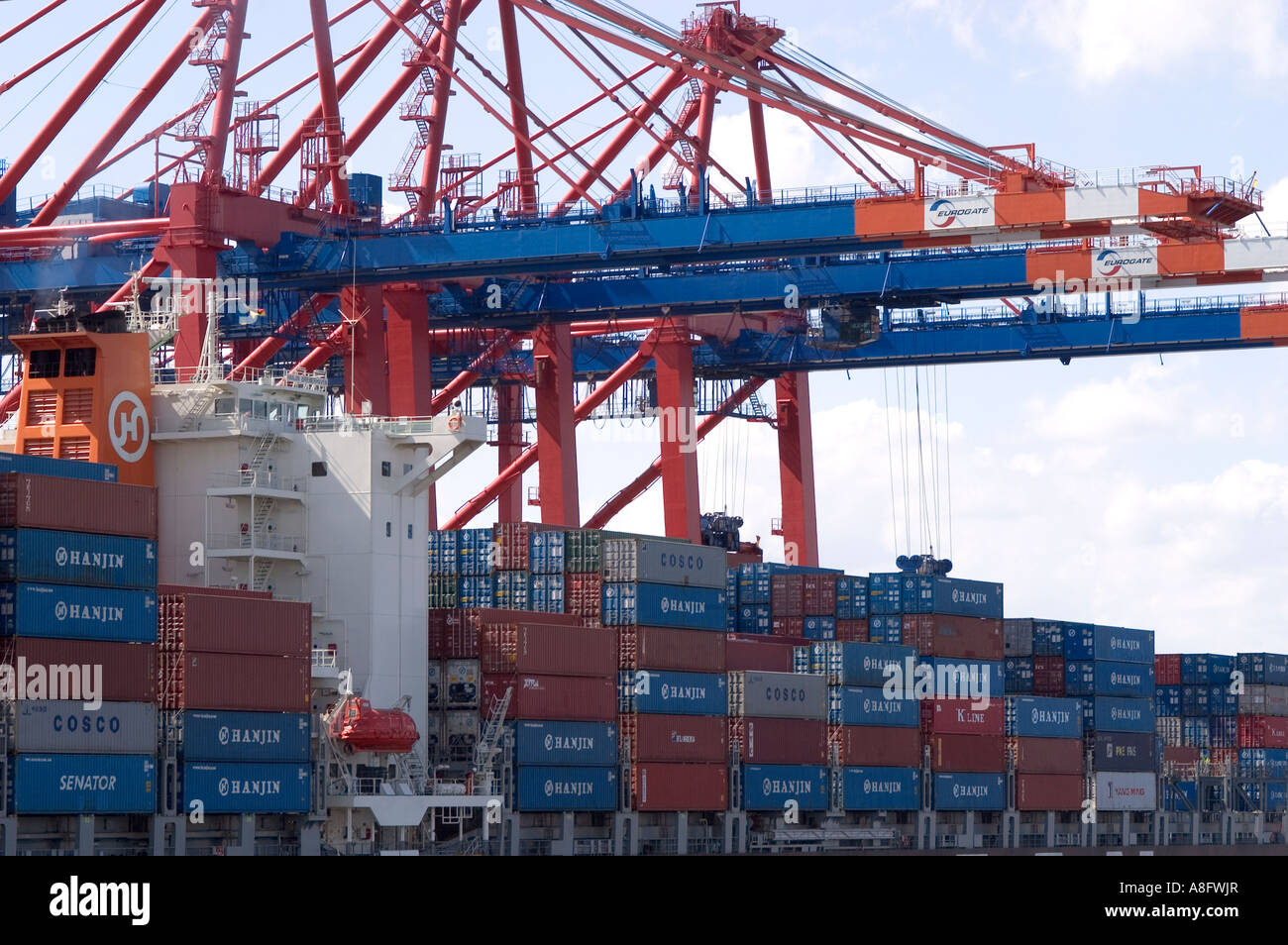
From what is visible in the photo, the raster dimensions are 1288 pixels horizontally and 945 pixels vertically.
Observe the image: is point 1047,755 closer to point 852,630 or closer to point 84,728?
point 852,630

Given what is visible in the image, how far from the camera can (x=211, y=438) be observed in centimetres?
4303

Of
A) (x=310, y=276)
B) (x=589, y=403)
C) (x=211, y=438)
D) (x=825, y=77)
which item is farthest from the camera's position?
(x=589, y=403)

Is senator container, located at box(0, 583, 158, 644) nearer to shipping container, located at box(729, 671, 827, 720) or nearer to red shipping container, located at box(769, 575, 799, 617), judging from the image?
shipping container, located at box(729, 671, 827, 720)

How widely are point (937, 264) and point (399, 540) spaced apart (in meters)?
19.1

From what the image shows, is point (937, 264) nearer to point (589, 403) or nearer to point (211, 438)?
point (589, 403)

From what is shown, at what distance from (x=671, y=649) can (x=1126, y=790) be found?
22630 mm

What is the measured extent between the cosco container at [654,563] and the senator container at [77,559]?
43.0 ft

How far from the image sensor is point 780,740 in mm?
50031

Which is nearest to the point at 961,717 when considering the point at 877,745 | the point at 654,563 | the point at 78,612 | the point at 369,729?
the point at 877,745

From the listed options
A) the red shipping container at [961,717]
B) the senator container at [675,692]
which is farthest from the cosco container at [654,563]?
the red shipping container at [961,717]

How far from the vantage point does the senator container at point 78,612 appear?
33.8 meters

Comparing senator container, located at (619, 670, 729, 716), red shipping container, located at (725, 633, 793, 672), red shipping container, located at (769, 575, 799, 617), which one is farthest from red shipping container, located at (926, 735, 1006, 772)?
senator container, located at (619, 670, 729, 716)

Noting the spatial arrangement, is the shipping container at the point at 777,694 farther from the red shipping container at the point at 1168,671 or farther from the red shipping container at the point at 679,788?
the red shipping container at the point at 1168,671
